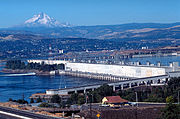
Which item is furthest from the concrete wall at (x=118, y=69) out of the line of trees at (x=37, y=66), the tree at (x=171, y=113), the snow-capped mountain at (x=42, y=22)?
the snow-capped mountain at (x=42, y=22)

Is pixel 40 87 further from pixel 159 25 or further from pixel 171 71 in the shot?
pixel 159 25

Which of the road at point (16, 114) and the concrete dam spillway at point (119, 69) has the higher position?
the road at point (16, 114)

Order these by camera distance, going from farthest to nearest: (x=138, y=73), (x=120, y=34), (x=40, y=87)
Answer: (x=120, y=34), (x=138, y=73), (x=40, y=87)

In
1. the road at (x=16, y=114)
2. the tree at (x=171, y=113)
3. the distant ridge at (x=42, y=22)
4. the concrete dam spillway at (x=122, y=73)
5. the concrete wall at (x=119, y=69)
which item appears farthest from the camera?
the distant ridge at (x=42, y=22)

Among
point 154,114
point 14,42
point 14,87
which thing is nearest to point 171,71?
point 14,87

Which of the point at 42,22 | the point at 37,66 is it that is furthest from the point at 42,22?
the point at 37,66

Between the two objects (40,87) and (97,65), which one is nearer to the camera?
(40,87)

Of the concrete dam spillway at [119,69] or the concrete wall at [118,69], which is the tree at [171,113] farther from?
the concrete wall at [118,69]

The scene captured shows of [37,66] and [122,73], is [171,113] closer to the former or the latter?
[122,73]

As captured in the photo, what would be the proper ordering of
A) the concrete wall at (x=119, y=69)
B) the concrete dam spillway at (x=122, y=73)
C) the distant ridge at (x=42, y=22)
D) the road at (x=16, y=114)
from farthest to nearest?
the distant ridge at (x=42, y=22) → the concrete wall at (x=119, y=69) → the concrete dam spillway at (x=122, y=73) → the road at (x=16, y=114)
